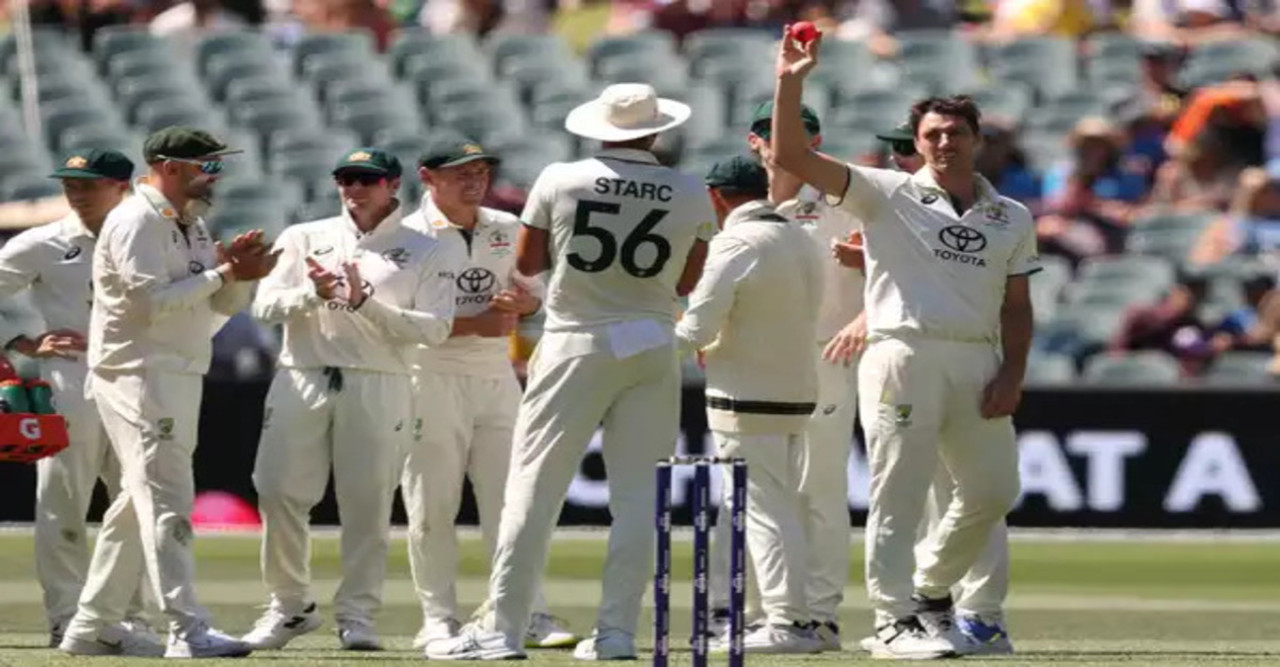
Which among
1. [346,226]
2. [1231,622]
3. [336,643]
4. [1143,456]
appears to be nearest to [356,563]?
[336,643]

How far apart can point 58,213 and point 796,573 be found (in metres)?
9.14

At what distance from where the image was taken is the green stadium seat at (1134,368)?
60.6 ft

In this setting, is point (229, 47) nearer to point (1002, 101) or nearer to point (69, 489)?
point (1002, 101)

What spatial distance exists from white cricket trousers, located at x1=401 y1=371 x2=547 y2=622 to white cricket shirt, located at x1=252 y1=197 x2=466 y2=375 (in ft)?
1.28

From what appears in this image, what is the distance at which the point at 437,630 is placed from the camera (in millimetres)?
11812

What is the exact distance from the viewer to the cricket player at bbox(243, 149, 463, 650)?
458 inches

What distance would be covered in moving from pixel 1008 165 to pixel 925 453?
10228 millimetres

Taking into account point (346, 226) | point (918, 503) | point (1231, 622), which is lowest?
point (1231, 622)

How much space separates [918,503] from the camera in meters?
10.8

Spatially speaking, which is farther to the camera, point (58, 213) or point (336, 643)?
point (58, 213)

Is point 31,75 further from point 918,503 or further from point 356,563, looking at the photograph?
point 918,503

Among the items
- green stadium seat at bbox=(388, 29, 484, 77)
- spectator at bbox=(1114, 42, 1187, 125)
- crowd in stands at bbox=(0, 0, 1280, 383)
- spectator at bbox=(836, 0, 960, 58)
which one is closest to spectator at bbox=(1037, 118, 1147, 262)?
crowd in stands at bbox=(0, 0, 1280, 383)

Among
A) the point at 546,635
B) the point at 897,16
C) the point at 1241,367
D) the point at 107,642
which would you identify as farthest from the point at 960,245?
the point at 897,16

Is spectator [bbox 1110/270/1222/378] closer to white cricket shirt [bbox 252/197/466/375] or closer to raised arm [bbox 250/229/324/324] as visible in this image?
white cricket shirt [bbox 252/197/466/375]
